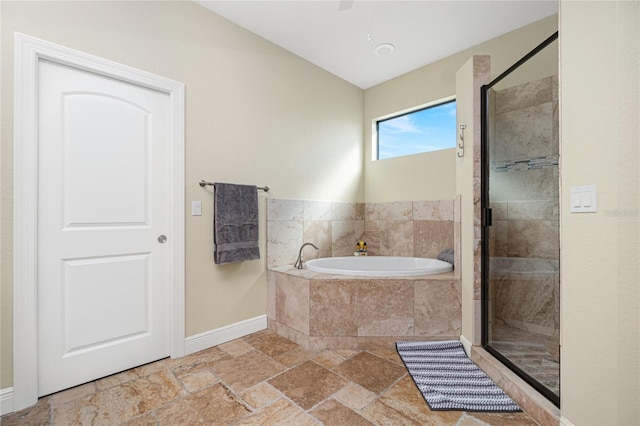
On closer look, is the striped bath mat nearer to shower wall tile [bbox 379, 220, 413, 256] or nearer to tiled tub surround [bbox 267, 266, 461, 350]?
tiled tub surround [bbox 267, 266, 461, 350]

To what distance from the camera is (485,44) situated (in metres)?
2.77

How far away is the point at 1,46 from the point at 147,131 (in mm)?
758

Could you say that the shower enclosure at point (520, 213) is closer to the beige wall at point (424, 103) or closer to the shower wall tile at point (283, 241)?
the beige wall at point (424, 103)

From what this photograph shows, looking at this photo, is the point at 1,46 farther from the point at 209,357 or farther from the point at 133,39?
the point at 209,357

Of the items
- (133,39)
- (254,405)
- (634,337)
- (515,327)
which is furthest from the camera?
(515,327)

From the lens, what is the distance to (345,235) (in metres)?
3.54

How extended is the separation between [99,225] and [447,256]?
2797mm

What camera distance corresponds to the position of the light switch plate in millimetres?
1149

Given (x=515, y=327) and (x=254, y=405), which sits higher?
(x=515, y=327)

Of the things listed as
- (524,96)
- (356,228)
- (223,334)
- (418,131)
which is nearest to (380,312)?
(223,334)

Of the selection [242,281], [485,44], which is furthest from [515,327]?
[485,44]

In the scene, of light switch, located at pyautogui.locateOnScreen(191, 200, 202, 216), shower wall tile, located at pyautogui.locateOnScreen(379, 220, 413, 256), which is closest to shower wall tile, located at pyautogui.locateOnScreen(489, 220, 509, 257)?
shower wall tile, located at pyautogui.locateOnScreen(379, 220, 413, 256)

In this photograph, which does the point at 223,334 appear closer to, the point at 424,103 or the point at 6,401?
the point at 6,401

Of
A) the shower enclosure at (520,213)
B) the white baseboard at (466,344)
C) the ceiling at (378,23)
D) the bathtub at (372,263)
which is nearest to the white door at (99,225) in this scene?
the ceiling at (378,23)
